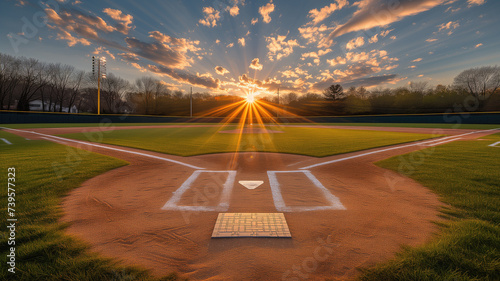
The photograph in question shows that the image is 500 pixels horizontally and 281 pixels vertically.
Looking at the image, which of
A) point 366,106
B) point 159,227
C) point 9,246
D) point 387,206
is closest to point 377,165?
point 387,206

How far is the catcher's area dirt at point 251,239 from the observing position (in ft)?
7.54

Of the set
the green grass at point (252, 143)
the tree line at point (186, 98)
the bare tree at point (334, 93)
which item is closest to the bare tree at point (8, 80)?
the tree line at point (186, 98)

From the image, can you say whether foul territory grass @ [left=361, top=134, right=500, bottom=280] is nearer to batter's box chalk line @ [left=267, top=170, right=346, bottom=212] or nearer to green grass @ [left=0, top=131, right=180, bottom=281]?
batter's box chalk line @ [left=267, top=170, right=346, bottom=212]

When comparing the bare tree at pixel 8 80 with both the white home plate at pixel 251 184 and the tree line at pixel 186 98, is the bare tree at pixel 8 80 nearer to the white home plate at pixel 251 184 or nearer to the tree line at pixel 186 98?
the tree line at pixel 186 98

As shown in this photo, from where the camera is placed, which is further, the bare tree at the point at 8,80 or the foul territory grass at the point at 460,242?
the bare tree at the point at 8,80

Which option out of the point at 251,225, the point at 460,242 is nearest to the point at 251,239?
the point at 251,225

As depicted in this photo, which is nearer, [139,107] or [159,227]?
[159,227]

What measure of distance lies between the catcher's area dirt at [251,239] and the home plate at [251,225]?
11 centimetres

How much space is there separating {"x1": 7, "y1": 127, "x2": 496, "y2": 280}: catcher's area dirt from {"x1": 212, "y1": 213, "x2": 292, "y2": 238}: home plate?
0.11 meters

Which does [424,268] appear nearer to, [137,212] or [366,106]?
[137,212]

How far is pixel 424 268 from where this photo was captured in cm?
219

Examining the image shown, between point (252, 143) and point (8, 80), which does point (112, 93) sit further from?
point (252, 143)

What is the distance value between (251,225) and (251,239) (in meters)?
0.37

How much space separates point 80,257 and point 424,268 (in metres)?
3.87
